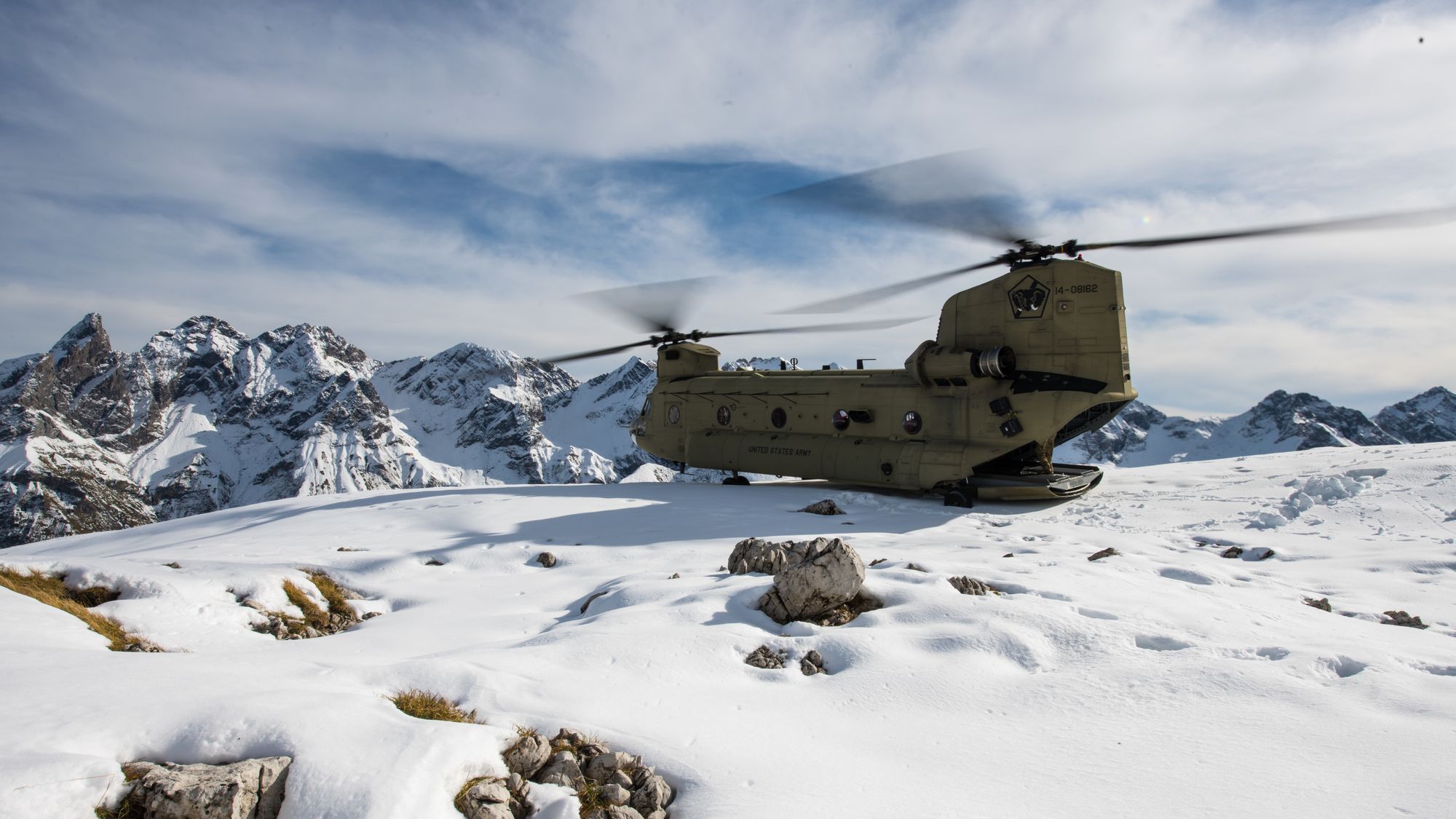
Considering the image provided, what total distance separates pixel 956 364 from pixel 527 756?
1407 centimetres

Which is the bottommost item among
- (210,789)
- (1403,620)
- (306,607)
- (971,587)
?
(1403,620)

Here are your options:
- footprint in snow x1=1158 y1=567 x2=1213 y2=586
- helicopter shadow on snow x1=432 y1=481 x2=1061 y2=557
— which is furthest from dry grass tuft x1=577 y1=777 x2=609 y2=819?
helicopter shadow on snow x1=432 y1=481 x2=1061 y2=557

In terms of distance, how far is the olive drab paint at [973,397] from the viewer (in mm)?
14938

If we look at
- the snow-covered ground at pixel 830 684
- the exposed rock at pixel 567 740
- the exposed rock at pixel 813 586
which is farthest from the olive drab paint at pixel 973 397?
the exposed rock at pixel 567 740

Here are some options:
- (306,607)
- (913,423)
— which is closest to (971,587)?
(306,607)

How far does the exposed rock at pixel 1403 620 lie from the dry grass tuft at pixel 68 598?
1068 cm

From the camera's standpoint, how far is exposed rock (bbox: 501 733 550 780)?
3.75 metres

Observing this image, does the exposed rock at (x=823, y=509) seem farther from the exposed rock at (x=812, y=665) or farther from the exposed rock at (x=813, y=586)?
the exposed rock at (x=812, y=665)

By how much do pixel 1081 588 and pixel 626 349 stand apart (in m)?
16.7

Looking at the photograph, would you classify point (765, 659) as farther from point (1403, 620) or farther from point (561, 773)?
point (1403, 620)

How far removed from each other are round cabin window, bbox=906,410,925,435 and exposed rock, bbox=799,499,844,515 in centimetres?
360

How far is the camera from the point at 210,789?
10.5ft

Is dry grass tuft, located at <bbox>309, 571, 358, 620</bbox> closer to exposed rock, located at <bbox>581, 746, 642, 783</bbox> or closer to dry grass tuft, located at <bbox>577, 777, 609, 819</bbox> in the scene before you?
exposed rock, located at <bbox>581, 746, 642, 783</bbox>

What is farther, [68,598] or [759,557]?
[759,557]
